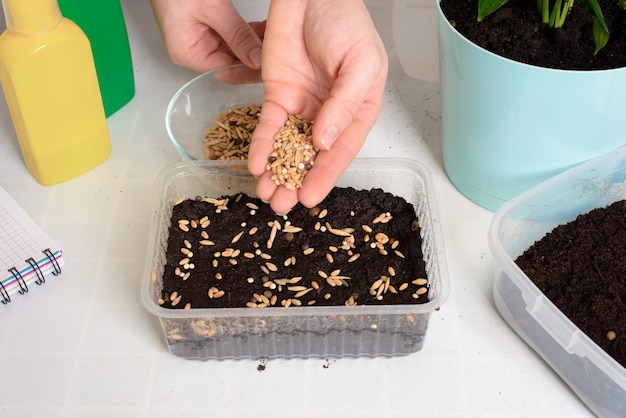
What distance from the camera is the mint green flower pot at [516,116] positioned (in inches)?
34.8

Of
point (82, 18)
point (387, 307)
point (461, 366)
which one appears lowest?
point (461, 366)

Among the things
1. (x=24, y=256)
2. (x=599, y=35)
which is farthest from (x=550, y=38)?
(x=24, y=256)

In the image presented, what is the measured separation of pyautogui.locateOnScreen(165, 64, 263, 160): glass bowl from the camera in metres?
1.10

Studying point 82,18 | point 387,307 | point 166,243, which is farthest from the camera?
point 82,18

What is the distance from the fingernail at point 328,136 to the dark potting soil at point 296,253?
11 centimetres

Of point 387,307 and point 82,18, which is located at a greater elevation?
point 82,18

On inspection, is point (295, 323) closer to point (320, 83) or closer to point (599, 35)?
point (320, 83)

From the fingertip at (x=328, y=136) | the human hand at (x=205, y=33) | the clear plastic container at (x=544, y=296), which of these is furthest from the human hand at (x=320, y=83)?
the clear plastic container at (x=544, y=296)

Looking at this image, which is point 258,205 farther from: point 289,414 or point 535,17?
point 535,17

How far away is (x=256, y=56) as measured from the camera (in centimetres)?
108

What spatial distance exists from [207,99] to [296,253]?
0.35 m

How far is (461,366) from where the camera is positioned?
0.90m

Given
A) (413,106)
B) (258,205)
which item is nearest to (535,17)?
(413,106)

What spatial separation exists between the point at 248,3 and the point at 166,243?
60 cm
